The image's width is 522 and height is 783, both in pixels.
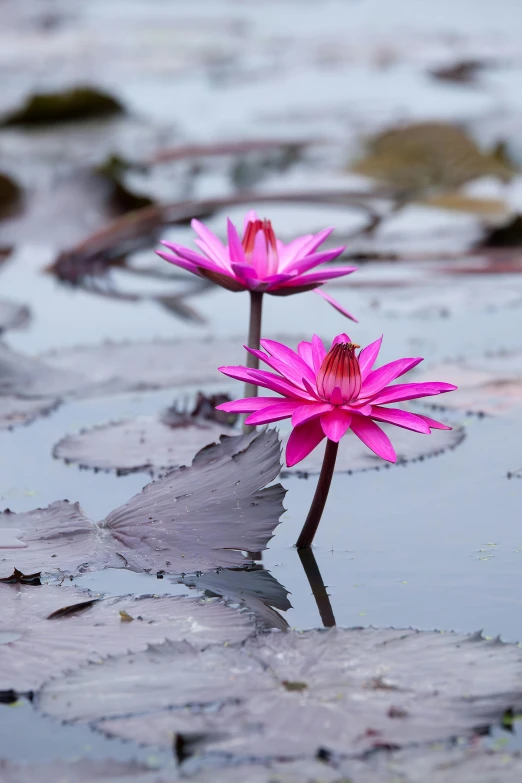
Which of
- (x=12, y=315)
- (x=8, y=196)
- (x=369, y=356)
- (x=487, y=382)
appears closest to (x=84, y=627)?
(x=369, y=356)

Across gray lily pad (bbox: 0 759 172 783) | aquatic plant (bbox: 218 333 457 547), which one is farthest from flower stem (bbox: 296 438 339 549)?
gray lily pad (bbox: 0 759 172 783)

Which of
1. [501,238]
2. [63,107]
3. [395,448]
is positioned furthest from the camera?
[63,107]

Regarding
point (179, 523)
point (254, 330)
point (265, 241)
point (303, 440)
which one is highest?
point (265, 241)

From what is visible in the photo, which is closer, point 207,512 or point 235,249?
point 207,512

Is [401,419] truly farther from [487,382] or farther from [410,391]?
[487,382]

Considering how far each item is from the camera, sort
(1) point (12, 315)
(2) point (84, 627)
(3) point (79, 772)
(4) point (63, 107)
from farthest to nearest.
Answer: (4) point (63, 107)
(1) point (12, 315)
(2) point (84, 627)
(3) point (79, 772)

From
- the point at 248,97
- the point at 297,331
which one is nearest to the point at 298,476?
the point at 297,331

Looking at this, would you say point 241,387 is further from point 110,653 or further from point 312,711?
point 312,711
